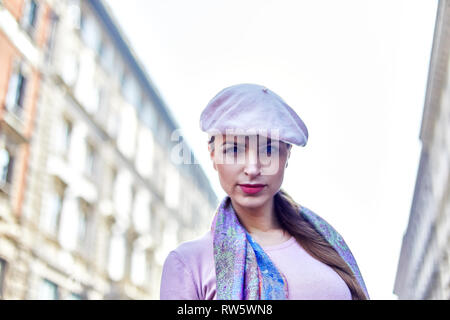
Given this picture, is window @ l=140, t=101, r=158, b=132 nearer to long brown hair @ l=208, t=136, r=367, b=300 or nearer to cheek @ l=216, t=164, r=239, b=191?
long brown hair @ l=208, t=136, r=367, b=300

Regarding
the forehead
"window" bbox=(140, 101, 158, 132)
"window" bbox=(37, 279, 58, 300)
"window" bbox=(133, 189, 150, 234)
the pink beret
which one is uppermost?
"window" bbox=(140, 101, 158, 132)

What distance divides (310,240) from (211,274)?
252mm

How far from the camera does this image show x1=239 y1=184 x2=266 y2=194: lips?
1.13 metres

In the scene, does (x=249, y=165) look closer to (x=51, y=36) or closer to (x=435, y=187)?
(x=51, y=36)

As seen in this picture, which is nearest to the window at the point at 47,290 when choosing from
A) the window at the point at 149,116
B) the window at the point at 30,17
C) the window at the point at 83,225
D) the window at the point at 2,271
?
the window at the point at 2,271

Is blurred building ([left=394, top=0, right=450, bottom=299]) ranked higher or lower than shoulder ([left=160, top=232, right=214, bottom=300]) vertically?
higher

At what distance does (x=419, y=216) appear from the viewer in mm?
34250

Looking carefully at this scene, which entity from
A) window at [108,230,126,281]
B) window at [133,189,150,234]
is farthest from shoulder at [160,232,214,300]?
window at [133,189,150,234]

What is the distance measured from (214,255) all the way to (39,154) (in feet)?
47.4

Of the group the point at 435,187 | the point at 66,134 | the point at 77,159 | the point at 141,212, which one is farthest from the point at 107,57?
the point at 435,187
